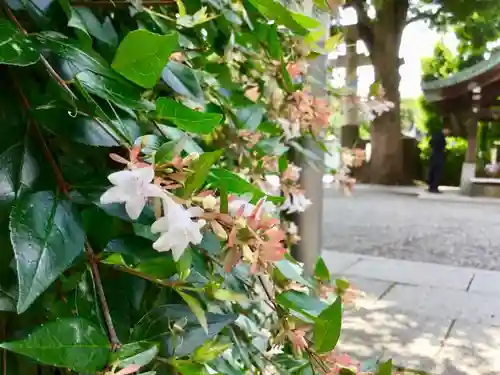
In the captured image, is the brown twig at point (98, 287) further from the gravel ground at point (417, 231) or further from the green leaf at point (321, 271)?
the gravel ground at point (417, 231)

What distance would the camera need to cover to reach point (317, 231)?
87cm

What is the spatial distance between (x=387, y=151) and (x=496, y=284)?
613cm

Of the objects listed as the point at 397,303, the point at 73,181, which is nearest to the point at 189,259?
the point at 73,181

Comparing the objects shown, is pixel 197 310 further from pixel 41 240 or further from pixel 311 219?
pixel 311 219

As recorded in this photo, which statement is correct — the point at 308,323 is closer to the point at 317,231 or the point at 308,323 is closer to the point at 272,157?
the point at 272,157

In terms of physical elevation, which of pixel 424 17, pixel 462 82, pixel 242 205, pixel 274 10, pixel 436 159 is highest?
pixel 424 17

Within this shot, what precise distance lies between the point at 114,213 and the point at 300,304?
16cm

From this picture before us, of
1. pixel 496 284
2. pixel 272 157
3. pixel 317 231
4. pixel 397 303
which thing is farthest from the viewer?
pixel 496 284

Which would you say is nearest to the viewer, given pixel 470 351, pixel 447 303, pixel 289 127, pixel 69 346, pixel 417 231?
pixel 69 346

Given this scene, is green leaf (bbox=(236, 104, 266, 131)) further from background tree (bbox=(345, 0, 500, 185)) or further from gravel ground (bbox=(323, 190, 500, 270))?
background tree (bbox=(345, 0, 500, 185))

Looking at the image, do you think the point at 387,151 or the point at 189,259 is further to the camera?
the point at 387,151

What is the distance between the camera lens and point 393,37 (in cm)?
607

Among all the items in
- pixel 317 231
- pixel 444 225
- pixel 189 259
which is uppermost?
pixel 189 259

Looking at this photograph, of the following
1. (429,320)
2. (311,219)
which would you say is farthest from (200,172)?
(429,320)
